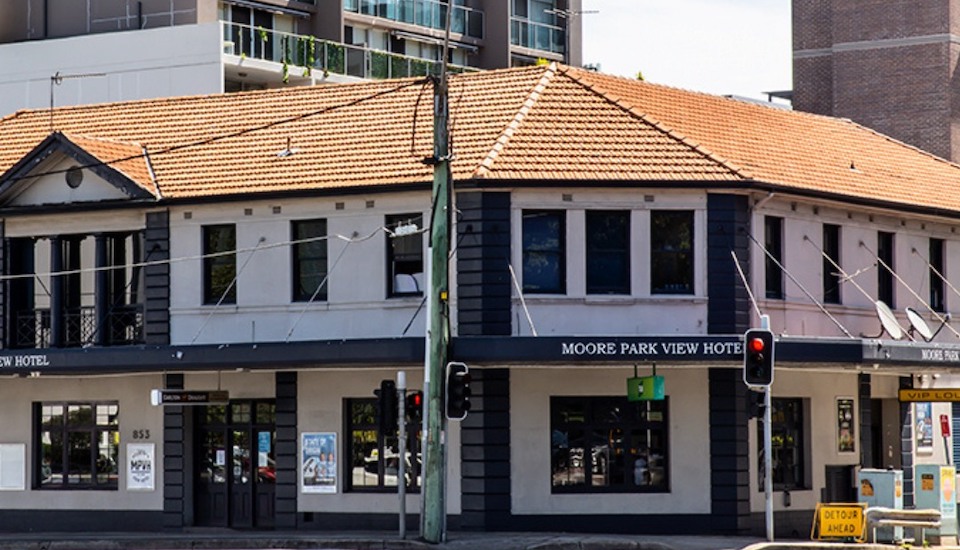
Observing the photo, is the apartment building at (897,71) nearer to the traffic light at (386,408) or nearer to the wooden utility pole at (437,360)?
the wooden utility pole at (437,360)

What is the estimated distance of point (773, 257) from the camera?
3938cm

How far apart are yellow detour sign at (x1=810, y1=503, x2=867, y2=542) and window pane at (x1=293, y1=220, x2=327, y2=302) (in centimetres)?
1057

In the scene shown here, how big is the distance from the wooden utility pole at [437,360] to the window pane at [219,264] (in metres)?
6.84

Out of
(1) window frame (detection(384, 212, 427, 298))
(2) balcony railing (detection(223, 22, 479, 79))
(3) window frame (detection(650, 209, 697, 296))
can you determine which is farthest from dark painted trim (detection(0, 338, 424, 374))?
(2) balcony railing (detection(223, 22, 479, 79))

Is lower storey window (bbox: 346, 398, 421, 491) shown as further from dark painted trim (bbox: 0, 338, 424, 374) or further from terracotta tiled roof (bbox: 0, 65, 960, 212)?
terracotta tiled roof (bbox: 0, 65, 960, 212)

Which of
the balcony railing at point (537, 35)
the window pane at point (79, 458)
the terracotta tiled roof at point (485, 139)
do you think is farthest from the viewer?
the balcony railing at point (537, 35)

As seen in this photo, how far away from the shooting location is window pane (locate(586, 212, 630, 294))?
125 feet

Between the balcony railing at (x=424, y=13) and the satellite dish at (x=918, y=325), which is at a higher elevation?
the balcony railing at (x=424, y=13)

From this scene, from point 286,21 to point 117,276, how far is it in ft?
76.5

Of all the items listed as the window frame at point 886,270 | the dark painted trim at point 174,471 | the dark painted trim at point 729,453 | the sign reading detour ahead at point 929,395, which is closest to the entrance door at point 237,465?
the dark painted trim at point 174,471

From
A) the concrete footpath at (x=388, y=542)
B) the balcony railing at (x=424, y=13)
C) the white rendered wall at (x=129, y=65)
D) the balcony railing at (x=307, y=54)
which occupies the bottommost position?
the concrete footpath at (x=388, y=542)

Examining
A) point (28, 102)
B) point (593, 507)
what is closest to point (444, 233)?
point (593, 507)

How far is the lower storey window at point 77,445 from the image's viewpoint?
1639 inches

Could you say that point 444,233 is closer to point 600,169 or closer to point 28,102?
point 600,169
